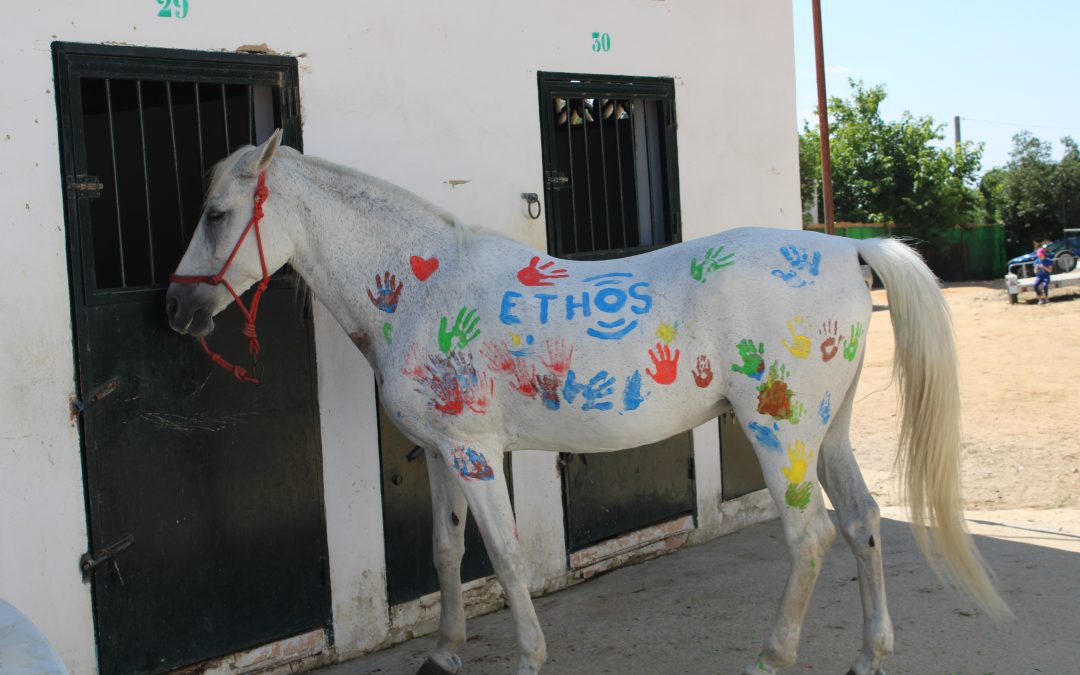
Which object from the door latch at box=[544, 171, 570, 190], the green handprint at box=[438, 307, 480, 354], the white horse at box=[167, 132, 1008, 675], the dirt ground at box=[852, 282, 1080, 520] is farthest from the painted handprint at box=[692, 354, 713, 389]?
the dirt ground at box=[852, 282, 1080, 520]

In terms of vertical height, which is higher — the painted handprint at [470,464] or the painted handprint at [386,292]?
the painted handprint at [386,292]

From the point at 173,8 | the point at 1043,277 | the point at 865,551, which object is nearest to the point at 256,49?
the point at 173,8

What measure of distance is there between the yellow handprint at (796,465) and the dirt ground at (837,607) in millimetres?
950

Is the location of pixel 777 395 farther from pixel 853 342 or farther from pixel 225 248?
pixel 225 248

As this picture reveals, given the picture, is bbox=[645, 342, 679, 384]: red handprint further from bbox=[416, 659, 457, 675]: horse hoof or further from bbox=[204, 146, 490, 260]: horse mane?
bbox=[416, 659, 457, 675]: horse hoof

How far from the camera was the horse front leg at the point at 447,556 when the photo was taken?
4.01 metres

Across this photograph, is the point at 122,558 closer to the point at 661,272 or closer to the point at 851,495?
the point at 661,272

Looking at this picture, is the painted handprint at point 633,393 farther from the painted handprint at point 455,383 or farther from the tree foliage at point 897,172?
the tree foliage at point 897,172

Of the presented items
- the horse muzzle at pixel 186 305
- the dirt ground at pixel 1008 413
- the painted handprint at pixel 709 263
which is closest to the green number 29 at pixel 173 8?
the horse muzzle at pixel 186 305

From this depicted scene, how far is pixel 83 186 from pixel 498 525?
1.88 meters

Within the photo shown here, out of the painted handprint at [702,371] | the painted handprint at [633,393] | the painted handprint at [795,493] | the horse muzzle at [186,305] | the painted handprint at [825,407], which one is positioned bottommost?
the painted handprint at [795,493]

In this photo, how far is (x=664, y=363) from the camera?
11.6 feet

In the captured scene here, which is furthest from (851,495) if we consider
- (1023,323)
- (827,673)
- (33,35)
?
(1023,323)

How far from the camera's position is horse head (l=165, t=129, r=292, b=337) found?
140 inches
